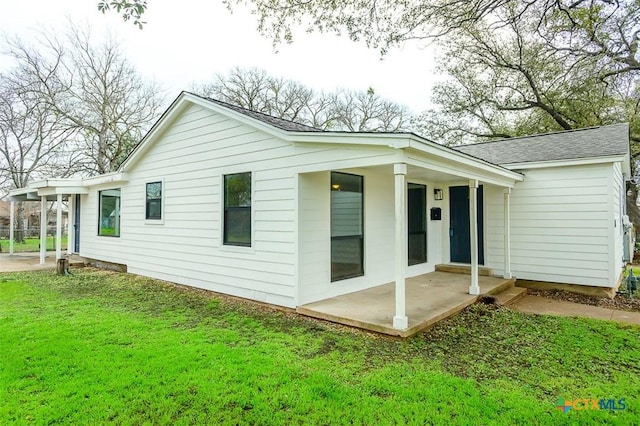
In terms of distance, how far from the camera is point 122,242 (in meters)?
9.55

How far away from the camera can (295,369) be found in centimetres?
348

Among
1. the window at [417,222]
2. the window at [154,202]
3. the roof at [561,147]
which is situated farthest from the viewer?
the window at [154,202]

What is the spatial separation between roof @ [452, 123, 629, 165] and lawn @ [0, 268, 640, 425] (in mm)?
3740

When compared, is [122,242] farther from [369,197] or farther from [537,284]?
[537,284]

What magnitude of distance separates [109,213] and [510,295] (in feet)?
34.1

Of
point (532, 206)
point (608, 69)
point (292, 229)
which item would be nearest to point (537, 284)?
point (532, 206)

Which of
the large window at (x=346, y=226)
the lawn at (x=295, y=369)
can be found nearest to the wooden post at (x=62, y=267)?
the lawn at (x=295, y=369)

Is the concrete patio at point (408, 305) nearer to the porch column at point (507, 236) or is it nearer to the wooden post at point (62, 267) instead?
the porch column at point (507, 236)

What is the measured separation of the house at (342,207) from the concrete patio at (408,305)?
22cm

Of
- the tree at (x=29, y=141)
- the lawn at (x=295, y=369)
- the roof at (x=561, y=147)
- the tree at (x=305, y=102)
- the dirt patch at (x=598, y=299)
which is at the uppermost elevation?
the tree at (x=305, y=102)

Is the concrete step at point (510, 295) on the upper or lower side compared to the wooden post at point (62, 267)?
lower

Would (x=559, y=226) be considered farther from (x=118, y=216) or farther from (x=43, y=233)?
(x=43, y=233)

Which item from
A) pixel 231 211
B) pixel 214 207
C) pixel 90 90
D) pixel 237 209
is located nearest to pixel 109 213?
pixel 214 207

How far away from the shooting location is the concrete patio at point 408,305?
4.63 m
